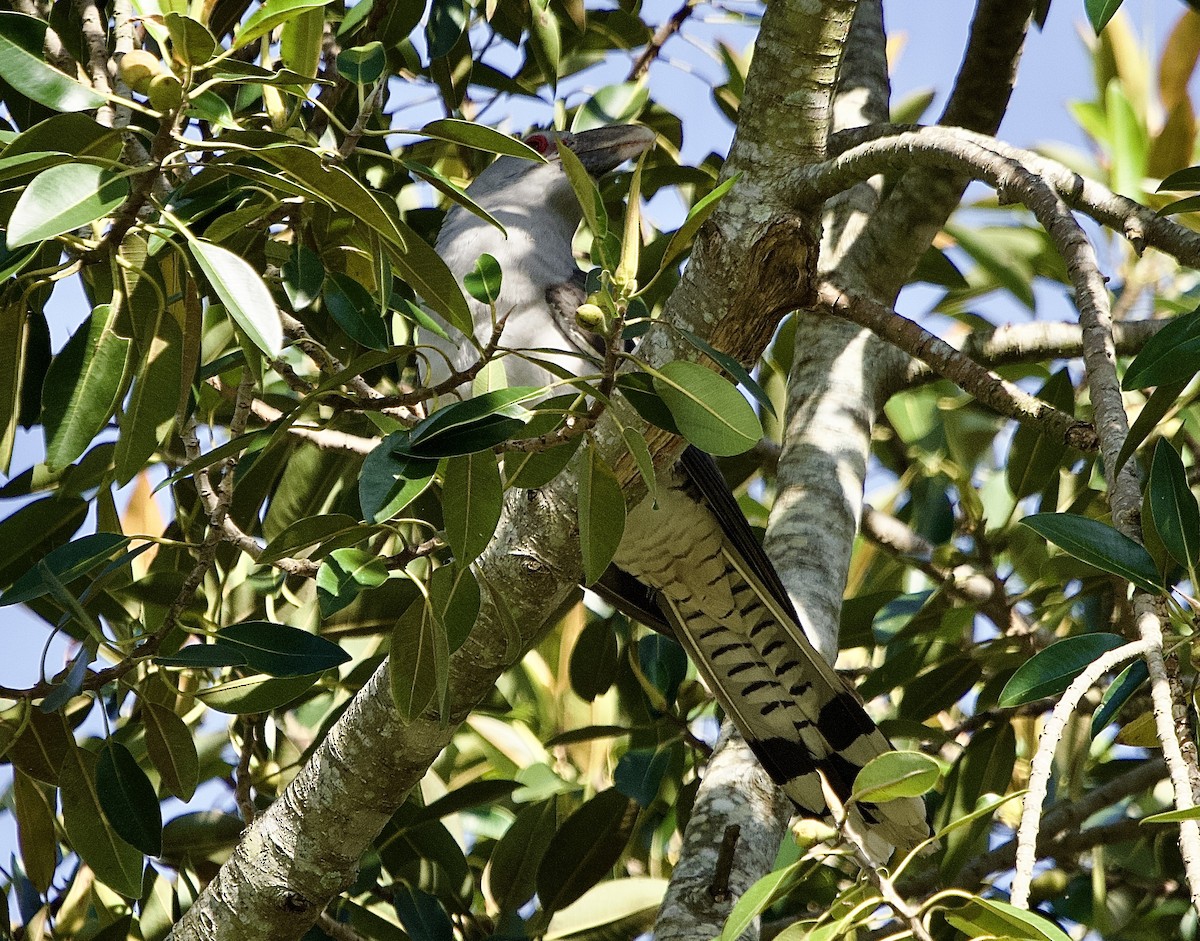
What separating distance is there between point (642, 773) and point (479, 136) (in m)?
1.58

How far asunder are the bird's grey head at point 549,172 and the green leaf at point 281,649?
1.50m

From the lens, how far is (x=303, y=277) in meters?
1.86

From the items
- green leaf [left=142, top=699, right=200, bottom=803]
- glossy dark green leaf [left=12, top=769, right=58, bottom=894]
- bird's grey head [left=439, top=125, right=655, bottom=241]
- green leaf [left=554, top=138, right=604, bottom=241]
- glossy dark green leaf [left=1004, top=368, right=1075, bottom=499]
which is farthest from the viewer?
bird's grey head [left=439, top=125, right=655, bottom=241]

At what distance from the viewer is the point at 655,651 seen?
10.0 ft

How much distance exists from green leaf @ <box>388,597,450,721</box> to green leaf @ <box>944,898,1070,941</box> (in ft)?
2.75

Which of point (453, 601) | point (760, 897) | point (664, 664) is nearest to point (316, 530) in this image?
point (453, 601)

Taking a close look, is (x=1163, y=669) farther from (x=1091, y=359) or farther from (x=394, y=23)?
(x=394, y=23)

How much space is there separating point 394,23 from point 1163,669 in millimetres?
1938

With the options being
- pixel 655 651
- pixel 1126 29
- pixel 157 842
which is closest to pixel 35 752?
pixel 157 842

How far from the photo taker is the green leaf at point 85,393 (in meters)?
1.63

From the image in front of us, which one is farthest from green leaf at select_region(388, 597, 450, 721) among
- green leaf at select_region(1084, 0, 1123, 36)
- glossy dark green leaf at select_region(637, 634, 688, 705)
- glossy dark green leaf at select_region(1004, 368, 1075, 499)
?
glossy dark green leaf at select_region(1004, 368, 1075, 499)

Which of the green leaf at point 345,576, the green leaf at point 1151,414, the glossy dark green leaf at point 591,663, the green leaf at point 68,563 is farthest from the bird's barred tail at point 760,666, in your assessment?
the green leaf at point 68,563

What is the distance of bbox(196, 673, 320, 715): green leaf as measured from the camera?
6.93 feet

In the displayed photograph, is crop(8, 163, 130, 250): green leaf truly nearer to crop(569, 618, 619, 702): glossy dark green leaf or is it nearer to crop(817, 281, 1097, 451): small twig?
crop(817, 281, 1097, 451): small twig
